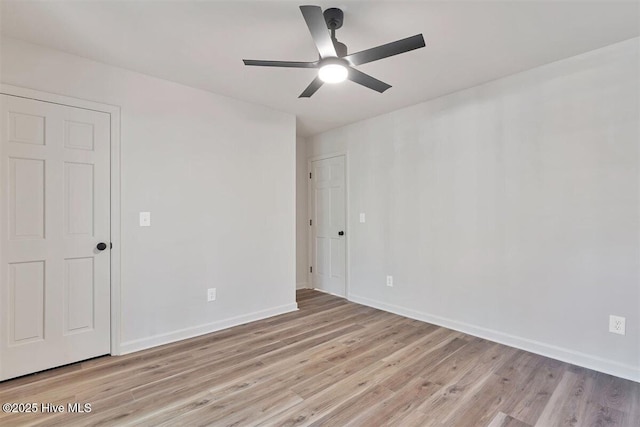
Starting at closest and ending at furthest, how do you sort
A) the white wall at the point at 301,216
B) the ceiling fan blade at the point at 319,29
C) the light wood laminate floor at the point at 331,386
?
1. the ceiling fan blade at the point at 319,29
2. the light wood laminate floor at the point at 331,386
3. the white wall at the point at 301,216

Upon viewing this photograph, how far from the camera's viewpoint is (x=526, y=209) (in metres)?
2.66

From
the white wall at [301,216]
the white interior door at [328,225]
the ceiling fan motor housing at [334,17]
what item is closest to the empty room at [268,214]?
the ceiling fan motor housing at [334,17]

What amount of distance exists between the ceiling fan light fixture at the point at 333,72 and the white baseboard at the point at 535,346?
2.62 meters

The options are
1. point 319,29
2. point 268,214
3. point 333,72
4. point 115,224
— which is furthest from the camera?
point 268,214

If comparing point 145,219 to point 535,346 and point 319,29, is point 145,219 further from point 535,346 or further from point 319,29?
point 535,346

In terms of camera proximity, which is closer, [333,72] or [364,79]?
[333,72]

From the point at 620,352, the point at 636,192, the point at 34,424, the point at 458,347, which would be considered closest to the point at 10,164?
the point at 34,424

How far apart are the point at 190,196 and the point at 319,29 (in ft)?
6.57

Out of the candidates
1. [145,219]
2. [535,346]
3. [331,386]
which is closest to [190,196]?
[145,219]

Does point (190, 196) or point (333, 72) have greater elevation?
point (333, 72)

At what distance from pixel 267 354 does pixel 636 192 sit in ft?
9.94

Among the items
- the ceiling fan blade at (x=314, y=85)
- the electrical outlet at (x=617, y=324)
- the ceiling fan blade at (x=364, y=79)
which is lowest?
the electrical outlet at (x=617, y=324)

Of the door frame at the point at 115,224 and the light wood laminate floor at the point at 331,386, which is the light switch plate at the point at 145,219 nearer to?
the door frame at the point at 115,224

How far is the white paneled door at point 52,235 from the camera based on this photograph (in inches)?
85.3
